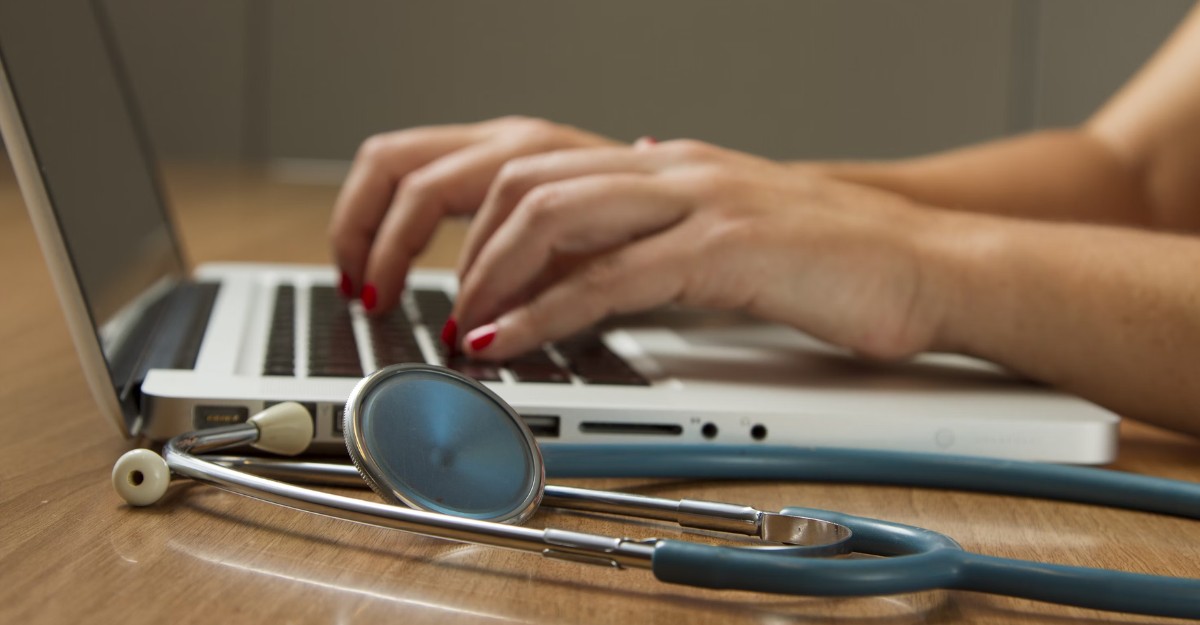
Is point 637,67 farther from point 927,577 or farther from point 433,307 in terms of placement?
point 927,577

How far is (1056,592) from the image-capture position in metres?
0.33

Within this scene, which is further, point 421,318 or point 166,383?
point 421,318

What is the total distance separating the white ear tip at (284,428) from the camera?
46 cm

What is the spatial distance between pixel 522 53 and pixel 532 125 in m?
2.38

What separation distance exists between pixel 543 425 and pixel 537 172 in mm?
227

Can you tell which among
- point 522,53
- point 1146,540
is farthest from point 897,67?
point 1146,540

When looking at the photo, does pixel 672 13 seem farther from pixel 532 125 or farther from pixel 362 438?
pixel 362 438

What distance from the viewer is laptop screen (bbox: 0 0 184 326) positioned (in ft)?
1.97

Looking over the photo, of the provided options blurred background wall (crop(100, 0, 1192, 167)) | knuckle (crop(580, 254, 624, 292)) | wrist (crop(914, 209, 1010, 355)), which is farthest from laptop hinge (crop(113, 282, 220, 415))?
blurred background wall (crop(100, 0, 1192, 167))

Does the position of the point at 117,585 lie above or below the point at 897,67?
above

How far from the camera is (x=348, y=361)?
0.60 m

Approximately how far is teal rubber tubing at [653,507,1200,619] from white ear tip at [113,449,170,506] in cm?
18

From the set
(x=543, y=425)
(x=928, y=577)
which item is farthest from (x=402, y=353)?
(x=928, y=577)

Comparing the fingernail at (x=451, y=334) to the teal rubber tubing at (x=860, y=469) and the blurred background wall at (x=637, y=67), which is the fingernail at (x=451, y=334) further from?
the blurred background wall at (x=637, y=67)
